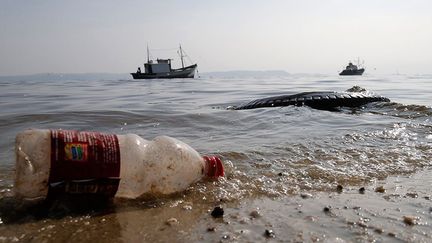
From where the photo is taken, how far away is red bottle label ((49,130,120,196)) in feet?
7.75

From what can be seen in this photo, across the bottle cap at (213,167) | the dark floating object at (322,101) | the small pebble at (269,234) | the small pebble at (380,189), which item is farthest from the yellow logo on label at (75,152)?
the dark floating object at (322,101)

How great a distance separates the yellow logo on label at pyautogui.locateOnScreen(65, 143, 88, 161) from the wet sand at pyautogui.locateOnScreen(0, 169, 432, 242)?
1.21 ft

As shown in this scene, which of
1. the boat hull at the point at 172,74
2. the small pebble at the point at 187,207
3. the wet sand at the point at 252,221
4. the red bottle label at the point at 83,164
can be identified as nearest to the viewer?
the wet sand at the point at 252,221

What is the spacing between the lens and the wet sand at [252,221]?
2.12 meters

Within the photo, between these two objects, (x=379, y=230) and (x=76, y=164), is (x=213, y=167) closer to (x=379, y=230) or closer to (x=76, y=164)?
(x=76, y=164)

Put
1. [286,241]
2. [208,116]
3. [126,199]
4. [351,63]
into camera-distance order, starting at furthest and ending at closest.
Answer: [351,63] < [208,116] < [126,199] < [286,241]

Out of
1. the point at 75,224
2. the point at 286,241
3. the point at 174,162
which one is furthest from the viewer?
the point at 174,162

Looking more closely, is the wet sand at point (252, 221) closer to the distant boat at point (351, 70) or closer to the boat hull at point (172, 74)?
the boat hull at point (172, 74)

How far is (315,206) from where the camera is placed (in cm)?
261

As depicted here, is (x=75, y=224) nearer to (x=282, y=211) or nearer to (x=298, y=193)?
(x=282, y=211)

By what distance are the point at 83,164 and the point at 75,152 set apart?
87 millimetres

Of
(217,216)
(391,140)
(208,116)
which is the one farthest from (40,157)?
(208,116)

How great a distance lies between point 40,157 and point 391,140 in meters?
4.22

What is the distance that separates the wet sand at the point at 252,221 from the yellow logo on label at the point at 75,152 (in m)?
0.37
